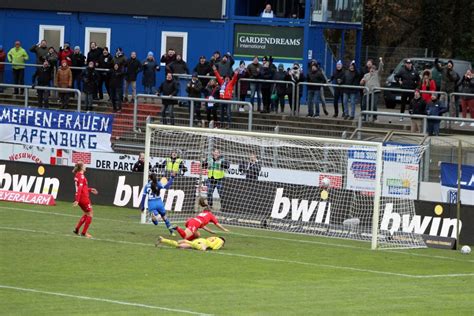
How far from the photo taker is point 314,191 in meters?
33.2

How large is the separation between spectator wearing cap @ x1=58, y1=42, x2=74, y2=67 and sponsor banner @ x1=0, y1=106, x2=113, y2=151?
16.1 ft

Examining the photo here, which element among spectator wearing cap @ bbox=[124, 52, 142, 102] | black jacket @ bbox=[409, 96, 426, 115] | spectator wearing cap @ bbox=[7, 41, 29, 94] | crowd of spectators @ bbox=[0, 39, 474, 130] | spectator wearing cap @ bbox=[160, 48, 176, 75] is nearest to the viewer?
black jacket @ bbox=[409, 96, 426, 115]

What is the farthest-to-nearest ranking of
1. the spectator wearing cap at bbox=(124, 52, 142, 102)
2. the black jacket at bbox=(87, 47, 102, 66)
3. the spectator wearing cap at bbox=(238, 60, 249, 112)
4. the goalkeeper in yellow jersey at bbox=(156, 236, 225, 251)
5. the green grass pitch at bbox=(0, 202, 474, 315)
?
1. the black jacket at bbox=(87, 47, 102, 66)
2. the spectator wearing cap at bbox=(124, 52, 142, 102)
3. the spectator wearing cap at bbox=(238, 60, 249, 112)
4. the goalkeeper in yellow jersey at bbox=(156, 236, 225, 251)
5. the green grass pitch at bbox=(0, 202, 474, 315)

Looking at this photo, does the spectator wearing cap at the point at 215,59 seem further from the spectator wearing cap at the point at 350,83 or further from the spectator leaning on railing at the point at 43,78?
the spectator leaning on railing at the point at 43,78

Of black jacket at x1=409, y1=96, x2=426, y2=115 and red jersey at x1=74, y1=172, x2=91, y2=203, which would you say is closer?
red jersey at x1=74, y1=172, x2=91, y2=203

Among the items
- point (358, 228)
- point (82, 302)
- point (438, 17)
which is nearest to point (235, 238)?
point (358, 228)

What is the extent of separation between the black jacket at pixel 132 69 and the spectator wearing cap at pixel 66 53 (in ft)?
8.07

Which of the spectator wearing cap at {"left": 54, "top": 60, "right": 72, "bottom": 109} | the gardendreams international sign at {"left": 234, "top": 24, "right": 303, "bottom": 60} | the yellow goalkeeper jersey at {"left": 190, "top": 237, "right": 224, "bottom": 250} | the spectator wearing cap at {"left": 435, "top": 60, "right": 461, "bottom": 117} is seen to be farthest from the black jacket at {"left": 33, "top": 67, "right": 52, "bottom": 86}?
the yellow goalkeeper jersey at {"left": 190, "top": 237, "right": 224, "bottom": 250}

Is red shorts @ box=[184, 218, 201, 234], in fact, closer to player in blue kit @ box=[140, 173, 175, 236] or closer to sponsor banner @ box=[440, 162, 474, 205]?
player in blue kit @ box=[140, 173, 175, 236]

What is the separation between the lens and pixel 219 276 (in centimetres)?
2288

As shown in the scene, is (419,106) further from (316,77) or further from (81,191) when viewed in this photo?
(81,191)

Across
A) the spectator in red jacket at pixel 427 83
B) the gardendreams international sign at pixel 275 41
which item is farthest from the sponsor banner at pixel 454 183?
the gardendreams international sign at pixel 275 41

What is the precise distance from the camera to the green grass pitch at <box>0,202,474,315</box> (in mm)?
19484

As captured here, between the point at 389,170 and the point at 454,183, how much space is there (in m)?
2.44
